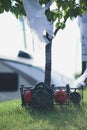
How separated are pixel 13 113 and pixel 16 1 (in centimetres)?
231

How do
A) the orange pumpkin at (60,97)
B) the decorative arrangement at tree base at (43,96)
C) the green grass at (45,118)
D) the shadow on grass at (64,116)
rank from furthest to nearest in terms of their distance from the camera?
the orange pumpkin at (60,97) < the decorative arrangement at tree base at (43,96) < the shadow on grass at (64,116) < the green grass at (45,118)

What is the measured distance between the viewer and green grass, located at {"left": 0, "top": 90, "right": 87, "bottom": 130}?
891cm

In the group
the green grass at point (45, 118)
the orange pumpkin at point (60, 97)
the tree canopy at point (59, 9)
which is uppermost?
the tree canopy at point (59, 9)

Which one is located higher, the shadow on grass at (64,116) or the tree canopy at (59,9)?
the tree canopy at (59,9)

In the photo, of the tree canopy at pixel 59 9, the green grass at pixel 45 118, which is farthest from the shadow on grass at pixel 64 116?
the tree canopy at pixel 59 9

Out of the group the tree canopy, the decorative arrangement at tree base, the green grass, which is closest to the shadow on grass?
the green grass

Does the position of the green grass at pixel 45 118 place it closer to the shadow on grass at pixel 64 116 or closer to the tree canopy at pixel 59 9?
the shadow on grass at pixel 64 116

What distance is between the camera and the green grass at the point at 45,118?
29.2 feet

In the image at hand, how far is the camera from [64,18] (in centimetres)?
1095

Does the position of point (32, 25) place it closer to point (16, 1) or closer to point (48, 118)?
point (16, 1)

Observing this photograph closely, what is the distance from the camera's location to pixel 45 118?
384 inches

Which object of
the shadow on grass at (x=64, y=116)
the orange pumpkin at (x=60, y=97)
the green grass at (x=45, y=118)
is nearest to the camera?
the green grass at (x=45, y=118)

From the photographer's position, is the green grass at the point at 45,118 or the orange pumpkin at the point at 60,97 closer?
the green grass at the point at 45,118

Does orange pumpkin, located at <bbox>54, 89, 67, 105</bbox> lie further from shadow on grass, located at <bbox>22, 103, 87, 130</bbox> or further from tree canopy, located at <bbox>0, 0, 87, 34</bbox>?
tree canopy, located at <bbox>0, 0, 87, 34</bbox>
